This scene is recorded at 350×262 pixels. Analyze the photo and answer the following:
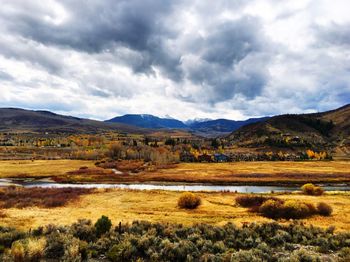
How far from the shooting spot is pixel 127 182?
8312 cm

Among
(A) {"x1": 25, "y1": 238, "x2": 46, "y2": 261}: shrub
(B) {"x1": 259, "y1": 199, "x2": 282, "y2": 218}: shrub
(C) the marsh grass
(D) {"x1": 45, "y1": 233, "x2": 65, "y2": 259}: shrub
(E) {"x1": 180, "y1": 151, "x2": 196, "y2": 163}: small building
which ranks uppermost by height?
(A) {"x1": 25, "y1": 238, "x2": 46, "y2": 261}: shrub

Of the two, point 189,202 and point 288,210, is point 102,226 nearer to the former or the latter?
point 189,202

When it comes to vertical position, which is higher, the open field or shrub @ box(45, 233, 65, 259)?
shrub @ box(45, 233, 65, 259)

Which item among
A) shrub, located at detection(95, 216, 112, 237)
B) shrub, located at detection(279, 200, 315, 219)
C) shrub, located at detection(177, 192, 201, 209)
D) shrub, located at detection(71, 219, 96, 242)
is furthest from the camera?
shrub, located at detection(177, 192, 201, 209)

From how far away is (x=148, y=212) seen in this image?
119 ft

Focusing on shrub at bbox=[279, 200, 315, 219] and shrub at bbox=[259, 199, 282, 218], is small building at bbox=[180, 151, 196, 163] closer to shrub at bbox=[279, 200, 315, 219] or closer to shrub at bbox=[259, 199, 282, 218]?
shrub at bbox=[259, 199, 282, 218]

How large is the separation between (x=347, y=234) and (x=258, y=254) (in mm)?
10148

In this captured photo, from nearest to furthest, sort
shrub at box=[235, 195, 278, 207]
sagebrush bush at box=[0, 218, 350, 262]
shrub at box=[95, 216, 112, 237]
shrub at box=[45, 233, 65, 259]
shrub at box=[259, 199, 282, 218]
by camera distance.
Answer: sagebrush bush at box=[0, 218, 350, 262] < shrub at box=[45, 233, 65, 259] < shrub at box=[95, 216, 112, 237] < shrub at box=[259, 199, 282, 218] < shrub at box=[235, 195, 278, 207]

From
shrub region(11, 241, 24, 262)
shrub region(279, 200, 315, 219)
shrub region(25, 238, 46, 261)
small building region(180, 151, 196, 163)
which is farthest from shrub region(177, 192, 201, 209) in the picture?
small building region(180, 151, 196, 163)

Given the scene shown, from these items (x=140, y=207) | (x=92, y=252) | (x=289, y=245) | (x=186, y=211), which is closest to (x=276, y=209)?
(x=186, y=211)

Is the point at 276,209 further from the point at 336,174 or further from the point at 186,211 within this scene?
the point at 336,174

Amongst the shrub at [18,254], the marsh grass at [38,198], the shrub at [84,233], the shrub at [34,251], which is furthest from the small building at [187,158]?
the shrub at [18,254]

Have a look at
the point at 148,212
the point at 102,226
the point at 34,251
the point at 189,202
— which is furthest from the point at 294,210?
the point at 34,251

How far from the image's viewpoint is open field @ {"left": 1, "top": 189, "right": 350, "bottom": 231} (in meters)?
30.9
